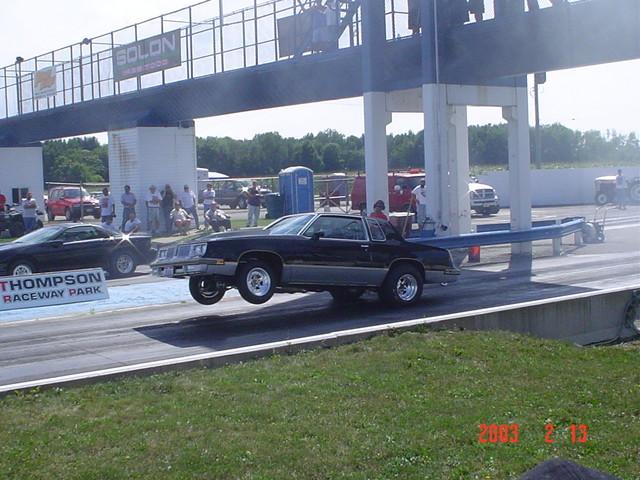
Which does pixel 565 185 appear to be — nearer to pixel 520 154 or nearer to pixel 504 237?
pixel 520 154

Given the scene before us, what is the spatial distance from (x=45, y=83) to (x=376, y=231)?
2563 cm

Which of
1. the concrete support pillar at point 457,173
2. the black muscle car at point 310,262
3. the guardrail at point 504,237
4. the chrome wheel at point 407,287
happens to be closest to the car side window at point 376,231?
the black muscle car at point 310,262

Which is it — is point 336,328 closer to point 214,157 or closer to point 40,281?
point 40,281

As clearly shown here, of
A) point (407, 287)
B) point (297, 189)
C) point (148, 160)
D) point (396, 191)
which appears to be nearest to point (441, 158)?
point (407, 287)

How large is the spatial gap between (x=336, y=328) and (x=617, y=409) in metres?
5.48

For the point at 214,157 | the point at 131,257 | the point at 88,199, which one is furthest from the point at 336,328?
the point at 214,157

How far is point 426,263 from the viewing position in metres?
15.2

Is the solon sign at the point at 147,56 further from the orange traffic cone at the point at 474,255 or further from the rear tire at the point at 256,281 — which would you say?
the rear tire at the point at 256,281

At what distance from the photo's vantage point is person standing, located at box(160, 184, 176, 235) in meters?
31.4

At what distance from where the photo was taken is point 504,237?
21.9 m

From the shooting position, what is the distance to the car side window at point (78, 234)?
2002 centimetres

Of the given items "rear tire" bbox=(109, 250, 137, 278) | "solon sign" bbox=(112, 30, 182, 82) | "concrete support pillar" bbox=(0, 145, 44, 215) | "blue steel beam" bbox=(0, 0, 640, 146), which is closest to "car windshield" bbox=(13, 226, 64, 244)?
"rear tire" bbox=(109, 250, 137, 278)

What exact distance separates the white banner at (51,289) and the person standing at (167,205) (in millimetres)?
14906
